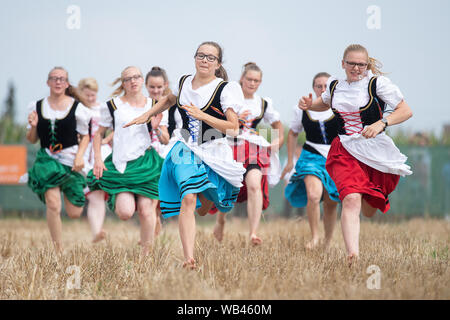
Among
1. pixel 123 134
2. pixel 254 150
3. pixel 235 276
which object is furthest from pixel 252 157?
pixel 235 276

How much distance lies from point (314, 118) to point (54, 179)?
10.5 feet

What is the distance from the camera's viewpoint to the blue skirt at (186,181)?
4828 mm

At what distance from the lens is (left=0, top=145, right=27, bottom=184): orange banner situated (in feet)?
46.6

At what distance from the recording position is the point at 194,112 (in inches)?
186

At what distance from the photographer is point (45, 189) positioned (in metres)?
6.84

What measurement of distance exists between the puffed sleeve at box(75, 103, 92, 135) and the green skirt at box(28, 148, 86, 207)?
481 millimetres

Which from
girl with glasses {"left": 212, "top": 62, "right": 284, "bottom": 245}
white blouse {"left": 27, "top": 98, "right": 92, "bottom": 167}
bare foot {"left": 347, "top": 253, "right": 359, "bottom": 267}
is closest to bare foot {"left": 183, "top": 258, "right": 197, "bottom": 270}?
bare foot {"left": 347, "top": 253, "right": 359, "bottom": 267}

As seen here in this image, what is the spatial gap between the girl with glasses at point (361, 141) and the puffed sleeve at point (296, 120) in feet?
5.81

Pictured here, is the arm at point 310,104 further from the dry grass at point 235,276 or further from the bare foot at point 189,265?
the bare foot at point 189,265

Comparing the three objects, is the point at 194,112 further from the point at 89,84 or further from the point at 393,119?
the point at 89,84

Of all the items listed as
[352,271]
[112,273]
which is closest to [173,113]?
[112,273]

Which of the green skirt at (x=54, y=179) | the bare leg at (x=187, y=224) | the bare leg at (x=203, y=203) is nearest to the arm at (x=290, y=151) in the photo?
the bare leg at (x=203, y=203)

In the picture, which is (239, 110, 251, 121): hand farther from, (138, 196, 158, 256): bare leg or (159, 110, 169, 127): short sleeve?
(138, 196, 158, 256): bare leg
